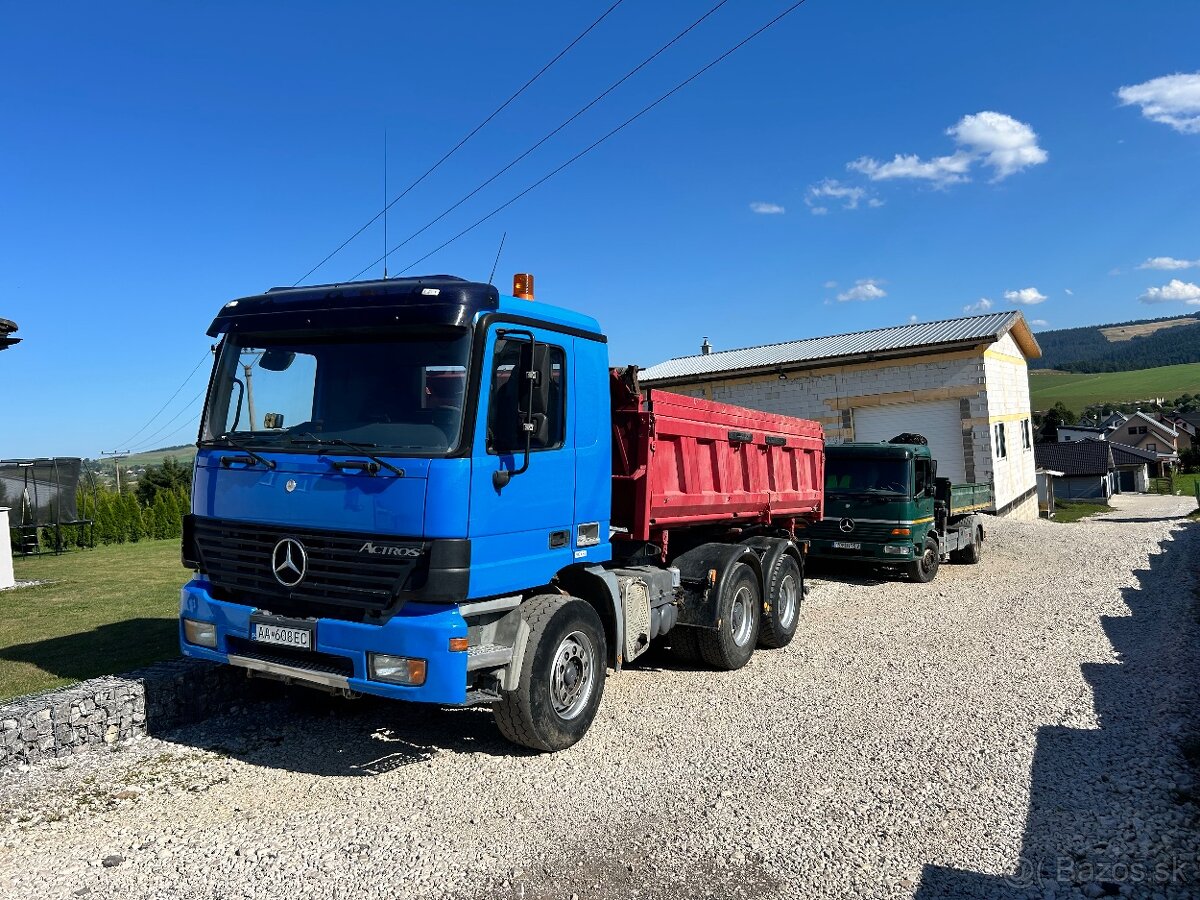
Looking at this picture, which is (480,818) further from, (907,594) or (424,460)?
(907,594)

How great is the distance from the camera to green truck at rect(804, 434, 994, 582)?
13016 mm

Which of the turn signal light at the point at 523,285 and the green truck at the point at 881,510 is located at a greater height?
the turn signal light at the point at 523,285

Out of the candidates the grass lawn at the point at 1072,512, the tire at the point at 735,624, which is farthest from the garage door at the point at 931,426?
the tire at the point at 735,624

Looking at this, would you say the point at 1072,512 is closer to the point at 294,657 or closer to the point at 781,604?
the point at 781,604

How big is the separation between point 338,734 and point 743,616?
13.4ft

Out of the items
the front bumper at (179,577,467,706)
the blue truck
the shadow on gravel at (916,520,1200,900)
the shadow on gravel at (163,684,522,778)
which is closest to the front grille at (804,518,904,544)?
the shadow on gravel at (916,520,1200,900)

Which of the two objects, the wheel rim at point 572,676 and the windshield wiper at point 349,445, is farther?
the wheel rim at point 572,676

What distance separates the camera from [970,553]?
15961 mm

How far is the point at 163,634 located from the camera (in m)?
8.48

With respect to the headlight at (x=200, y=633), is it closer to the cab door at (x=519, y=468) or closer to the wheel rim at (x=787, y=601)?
the cab door at (x=519, y=468)

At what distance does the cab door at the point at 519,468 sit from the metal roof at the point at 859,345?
17781mm

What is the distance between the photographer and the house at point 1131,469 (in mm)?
79812

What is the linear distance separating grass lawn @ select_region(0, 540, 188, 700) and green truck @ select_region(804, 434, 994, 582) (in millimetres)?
9709

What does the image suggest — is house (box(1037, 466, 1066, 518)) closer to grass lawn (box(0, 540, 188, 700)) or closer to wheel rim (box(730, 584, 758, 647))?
wheel rim (box(730, 584, 758, 647))
